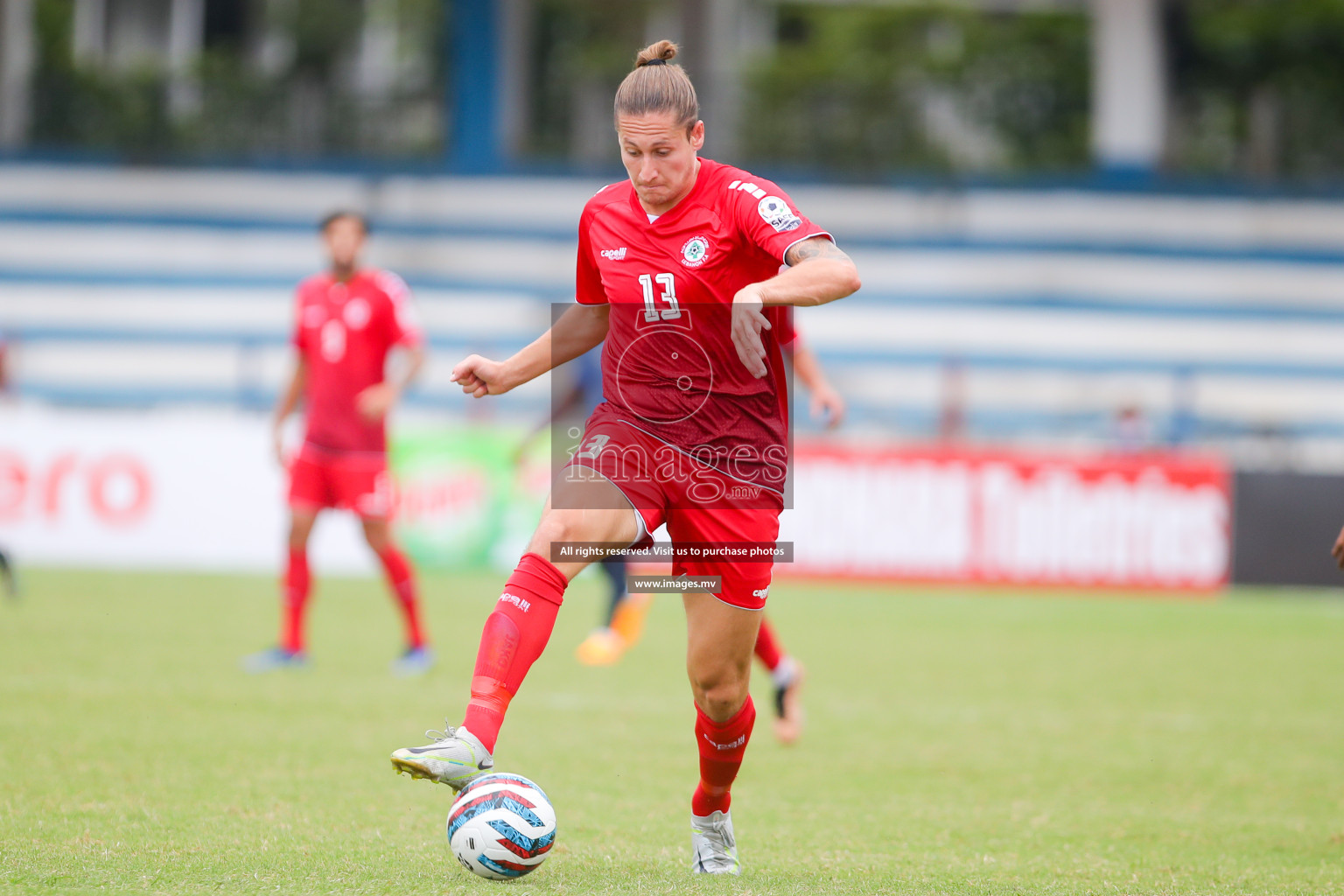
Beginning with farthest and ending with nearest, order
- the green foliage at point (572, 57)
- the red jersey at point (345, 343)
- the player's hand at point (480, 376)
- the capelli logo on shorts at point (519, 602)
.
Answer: the green foliage at point (572, 57), the red jersey at point (345, 343), the player's hand at point (480, 376), the capelli logo on shorts at point (519, 602)

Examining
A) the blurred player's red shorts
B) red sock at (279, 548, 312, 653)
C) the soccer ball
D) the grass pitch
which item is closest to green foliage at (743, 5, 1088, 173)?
the grass pitch

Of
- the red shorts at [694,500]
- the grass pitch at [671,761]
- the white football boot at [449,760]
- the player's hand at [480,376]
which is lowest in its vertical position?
the grass pitch at [671,761]

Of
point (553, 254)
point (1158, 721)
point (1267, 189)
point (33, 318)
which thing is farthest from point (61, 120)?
point (1158, 721)

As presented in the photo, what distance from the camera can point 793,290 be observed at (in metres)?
3.81

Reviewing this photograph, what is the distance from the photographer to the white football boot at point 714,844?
172 inches

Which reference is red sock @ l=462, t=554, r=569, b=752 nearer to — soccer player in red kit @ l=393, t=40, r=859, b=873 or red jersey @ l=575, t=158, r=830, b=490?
soccer player in red kit @ l=393, t=40, r=859, b=873

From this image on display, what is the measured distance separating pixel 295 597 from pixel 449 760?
5.04 m

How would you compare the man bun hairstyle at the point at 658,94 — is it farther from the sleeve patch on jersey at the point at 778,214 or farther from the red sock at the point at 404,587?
the red sock at the point at 404,587

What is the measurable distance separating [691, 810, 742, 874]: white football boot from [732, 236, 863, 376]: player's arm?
1425mm

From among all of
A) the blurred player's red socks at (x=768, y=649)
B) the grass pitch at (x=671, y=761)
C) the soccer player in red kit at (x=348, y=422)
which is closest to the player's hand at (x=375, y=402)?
the soccer player in red kit at (x=348, y=422)

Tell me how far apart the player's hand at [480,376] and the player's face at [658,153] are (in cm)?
66

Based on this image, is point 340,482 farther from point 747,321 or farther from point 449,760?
point 747,321

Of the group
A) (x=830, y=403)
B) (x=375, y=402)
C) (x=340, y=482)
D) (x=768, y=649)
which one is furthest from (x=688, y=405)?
(x=340, y=482)

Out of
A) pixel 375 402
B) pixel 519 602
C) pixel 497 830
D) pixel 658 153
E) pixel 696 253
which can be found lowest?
pixel 497 830
